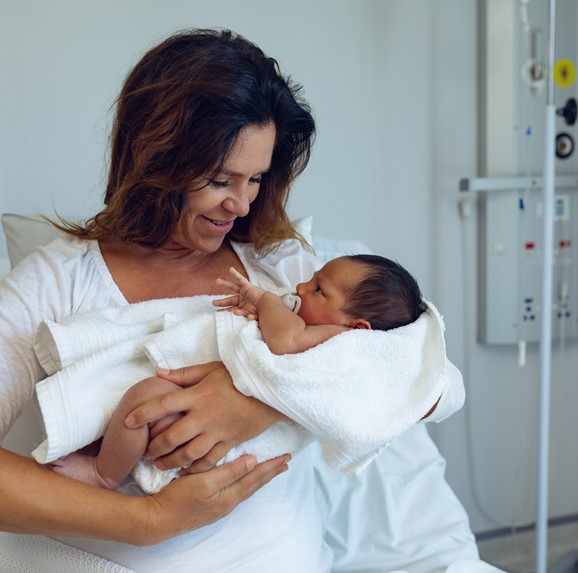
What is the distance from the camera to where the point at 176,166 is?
1238 millimetres

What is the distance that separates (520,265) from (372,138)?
68cm

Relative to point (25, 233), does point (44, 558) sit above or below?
below

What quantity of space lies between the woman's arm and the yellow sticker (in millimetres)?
1909

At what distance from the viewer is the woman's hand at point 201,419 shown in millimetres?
1021

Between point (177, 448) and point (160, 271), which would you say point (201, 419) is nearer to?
point (177, 448)

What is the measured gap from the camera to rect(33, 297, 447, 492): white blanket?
3.41 ft

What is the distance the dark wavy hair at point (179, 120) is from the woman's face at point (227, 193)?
2 centimetres

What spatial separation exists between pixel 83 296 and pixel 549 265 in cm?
131

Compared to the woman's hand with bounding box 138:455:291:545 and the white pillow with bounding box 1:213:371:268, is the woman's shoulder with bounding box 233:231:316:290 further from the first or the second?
the woman's hand with bounding box 138:455:291:545

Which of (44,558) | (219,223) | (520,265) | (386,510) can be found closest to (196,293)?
(219,223)

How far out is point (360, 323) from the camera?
1.16 meters

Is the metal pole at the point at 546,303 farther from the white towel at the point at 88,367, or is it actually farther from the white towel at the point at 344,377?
the white towel at the point at 88,367

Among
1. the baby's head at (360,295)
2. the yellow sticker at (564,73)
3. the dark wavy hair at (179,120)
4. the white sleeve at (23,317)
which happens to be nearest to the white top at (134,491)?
Result: the white sleeve at (23,317)

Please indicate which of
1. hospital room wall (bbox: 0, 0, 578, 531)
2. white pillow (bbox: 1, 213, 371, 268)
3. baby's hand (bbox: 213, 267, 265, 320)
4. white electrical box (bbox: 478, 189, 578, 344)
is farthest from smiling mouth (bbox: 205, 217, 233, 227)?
white electrical box (bbox: 478, 189, 578, 344)
